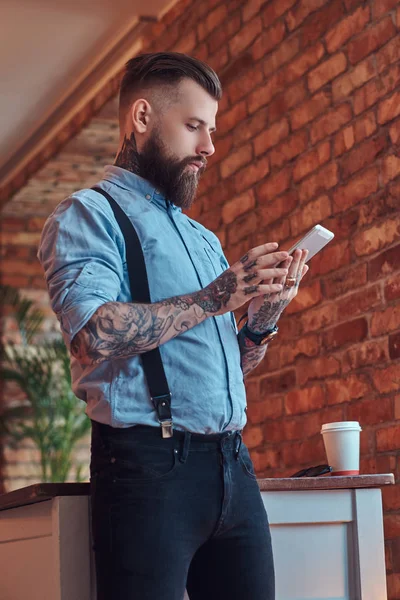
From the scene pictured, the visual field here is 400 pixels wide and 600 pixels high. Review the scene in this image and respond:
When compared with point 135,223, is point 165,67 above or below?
above

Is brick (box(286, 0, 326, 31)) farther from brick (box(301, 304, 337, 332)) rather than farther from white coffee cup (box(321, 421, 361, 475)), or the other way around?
white coffee cup (box(321, 421, 361, 475))

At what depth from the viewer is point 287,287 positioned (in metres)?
1.60

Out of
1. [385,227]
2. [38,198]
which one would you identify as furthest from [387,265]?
[38,198]

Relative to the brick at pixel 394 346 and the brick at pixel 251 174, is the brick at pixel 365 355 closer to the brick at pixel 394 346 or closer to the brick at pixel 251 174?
the brick at pixel 394 346

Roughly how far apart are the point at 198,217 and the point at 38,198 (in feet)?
8.39

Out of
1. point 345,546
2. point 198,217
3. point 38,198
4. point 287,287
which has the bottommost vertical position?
point 345,546

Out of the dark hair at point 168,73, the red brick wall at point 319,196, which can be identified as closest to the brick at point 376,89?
the red brick wall at point 319,196

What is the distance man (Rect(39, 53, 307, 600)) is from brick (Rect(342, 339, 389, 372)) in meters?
1.13

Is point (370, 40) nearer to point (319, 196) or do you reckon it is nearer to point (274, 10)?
point (319, 196)

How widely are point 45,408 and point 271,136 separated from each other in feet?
9.95

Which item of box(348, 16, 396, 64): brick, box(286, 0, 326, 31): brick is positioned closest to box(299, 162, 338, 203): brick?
box(348, 16, 396, 64): brick

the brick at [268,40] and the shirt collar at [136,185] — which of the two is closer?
the shirt collar at [136,185]

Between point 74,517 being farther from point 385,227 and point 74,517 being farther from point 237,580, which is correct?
point 385,227

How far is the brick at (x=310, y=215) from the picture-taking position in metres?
3.06
